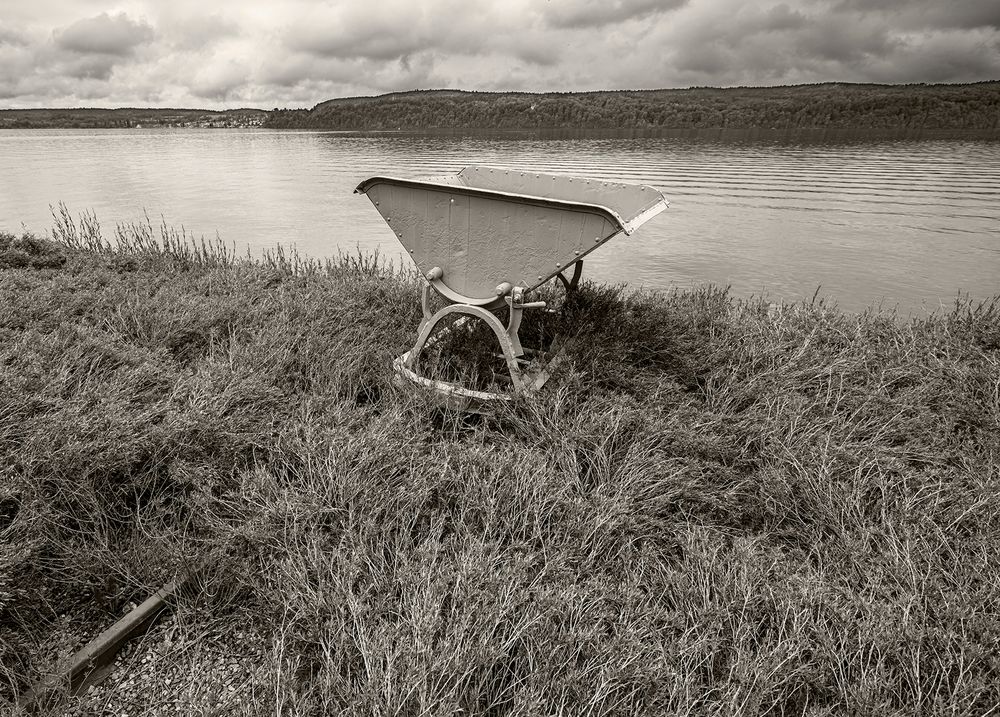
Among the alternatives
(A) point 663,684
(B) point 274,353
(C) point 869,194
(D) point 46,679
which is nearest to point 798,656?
(A) point 663,684

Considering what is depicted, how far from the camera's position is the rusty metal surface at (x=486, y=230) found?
2.93m

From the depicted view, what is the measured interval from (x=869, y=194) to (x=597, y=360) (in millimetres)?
14784

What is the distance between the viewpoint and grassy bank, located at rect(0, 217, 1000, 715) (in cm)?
171

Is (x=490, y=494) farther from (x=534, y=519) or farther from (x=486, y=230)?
(x=486, y=230)

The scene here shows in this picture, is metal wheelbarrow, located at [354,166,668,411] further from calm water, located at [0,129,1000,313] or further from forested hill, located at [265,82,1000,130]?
forested hill, located at [265,82,1000,130]

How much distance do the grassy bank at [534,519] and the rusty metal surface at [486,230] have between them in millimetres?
746

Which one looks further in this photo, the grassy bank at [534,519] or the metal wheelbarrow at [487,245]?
the metal wheelbarrow at [487,245]

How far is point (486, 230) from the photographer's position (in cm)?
321

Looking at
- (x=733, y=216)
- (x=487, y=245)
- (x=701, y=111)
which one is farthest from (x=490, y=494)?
(x=701, y=111)

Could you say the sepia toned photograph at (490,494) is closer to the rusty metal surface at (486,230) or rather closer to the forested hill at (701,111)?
the rusty metal surface at (486,230)

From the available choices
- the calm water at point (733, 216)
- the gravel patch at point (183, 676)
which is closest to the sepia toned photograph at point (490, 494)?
the gravel patch at point (183, 676)

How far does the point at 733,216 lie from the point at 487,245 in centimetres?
1062

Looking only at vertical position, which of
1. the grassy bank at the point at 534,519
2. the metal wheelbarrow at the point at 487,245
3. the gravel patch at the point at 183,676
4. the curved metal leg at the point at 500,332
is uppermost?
the metal wheelbarrow at the point at 487,245

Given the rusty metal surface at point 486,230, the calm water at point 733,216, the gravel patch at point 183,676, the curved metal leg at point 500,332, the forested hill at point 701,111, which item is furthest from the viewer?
the forested hill at point 701,111
